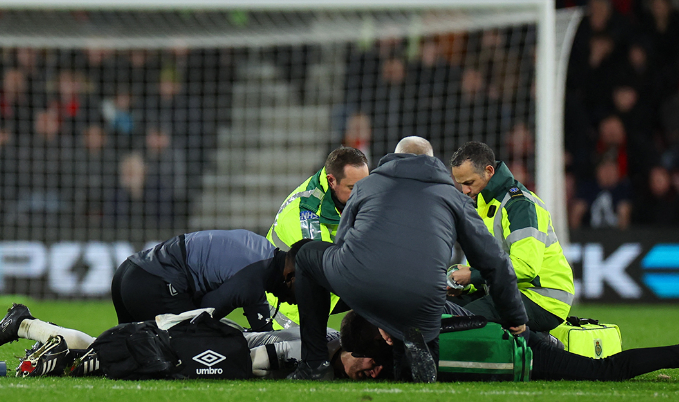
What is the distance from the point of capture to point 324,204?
580 cm

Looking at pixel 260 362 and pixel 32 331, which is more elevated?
pixel 32 331

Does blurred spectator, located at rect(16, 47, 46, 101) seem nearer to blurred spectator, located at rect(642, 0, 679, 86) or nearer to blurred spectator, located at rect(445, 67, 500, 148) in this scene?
blurred spectator, located at rect(445, 67, 500, 148)

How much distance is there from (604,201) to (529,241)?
7152 mm

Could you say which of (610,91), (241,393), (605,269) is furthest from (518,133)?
(241,393)

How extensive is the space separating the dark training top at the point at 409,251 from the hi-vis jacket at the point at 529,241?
0.73 m

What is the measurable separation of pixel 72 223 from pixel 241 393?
8.08 meters

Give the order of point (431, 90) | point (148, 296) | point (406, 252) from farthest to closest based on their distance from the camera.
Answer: point (431, 90) → point (148, 296) → point (406, 252)

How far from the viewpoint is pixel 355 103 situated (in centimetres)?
1204

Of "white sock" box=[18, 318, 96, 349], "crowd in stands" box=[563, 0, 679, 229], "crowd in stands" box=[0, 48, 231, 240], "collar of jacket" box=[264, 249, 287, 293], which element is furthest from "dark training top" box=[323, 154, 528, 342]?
"crowd in stands" box=[563, 0, 679, 229]

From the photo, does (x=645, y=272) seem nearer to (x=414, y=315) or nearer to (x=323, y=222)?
(x=323, y=222)

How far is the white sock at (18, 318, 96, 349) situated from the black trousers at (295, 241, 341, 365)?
1.31 m

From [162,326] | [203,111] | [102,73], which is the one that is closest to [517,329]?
[162,326]

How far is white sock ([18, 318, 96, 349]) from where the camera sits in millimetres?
4836

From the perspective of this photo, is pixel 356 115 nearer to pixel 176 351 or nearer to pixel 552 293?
pixel 552 293
